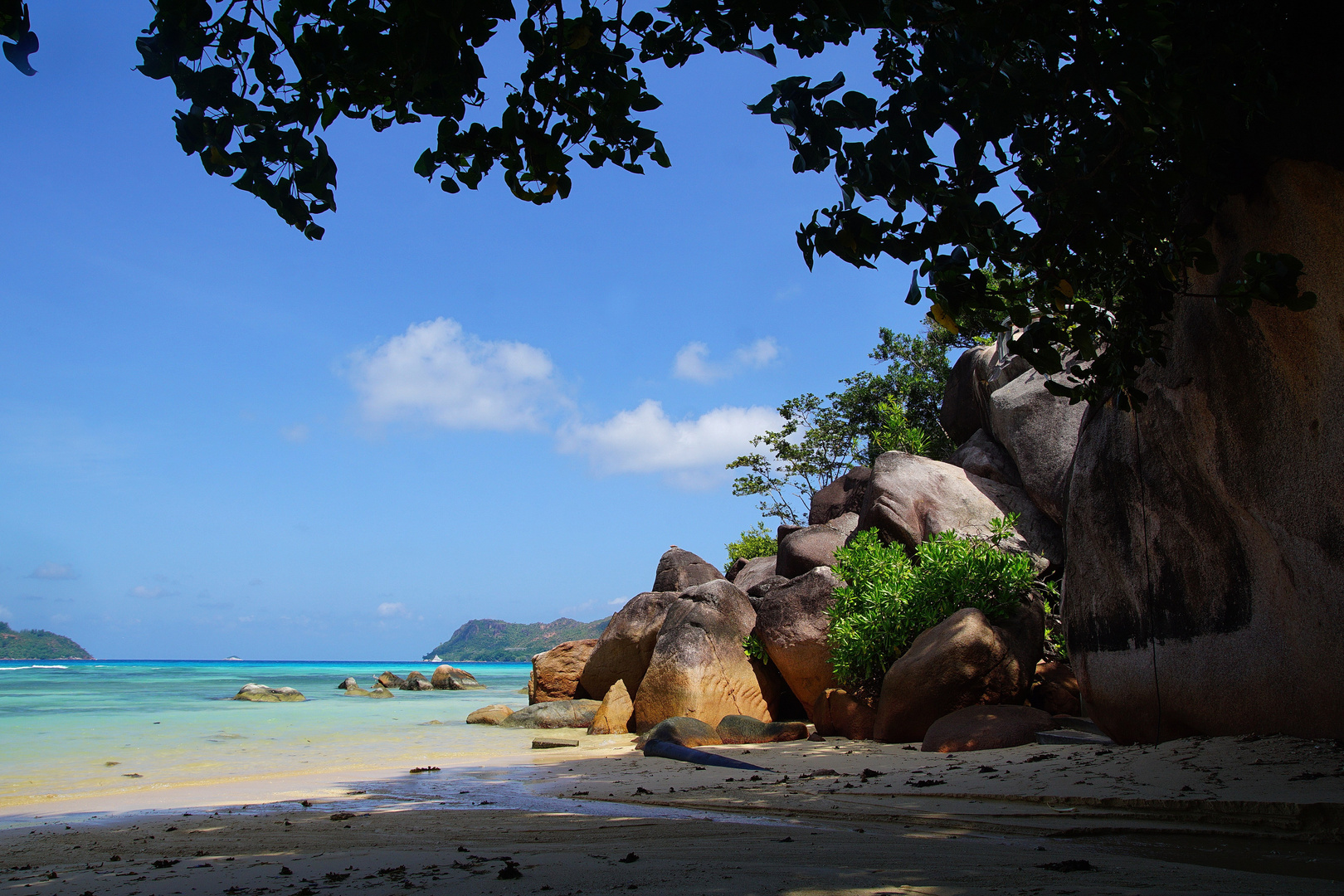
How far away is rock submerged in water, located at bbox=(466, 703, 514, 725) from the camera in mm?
16500

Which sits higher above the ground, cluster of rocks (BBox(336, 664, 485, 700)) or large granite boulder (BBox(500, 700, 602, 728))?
large granite boulder (BBox(500, 700, 602, 728))

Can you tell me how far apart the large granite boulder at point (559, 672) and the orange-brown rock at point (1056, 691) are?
→ 11.3 meters

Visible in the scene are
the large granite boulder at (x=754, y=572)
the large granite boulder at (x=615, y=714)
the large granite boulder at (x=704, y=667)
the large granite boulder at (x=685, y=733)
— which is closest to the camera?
the large granite boulder at (x=685, y=733)

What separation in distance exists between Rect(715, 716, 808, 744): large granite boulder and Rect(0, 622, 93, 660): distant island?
11002 centimetres

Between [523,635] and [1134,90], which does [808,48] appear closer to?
[1134,90]

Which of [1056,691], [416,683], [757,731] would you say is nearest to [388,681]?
[416,683]

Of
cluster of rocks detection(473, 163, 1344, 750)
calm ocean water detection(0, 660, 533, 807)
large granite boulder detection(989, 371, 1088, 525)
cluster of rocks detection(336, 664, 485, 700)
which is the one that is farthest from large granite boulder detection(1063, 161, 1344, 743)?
cluster of rocks detection(336, 664, 485, 700)

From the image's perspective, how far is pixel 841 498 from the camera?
57.5 ft

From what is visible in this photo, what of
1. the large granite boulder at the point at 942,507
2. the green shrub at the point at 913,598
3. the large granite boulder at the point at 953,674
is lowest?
the large granite boulder at the point at 953,674

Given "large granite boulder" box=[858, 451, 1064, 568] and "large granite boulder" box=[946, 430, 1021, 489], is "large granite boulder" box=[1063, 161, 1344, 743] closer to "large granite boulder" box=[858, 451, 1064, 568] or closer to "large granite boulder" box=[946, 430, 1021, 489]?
"large granite boulder" box=[858, 451, 1064, 568]

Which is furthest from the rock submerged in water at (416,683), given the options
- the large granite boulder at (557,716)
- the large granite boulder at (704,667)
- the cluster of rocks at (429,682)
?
the large granite boulder at (704,667)

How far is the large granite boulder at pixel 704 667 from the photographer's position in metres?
12.2

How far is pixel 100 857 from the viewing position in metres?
4.04

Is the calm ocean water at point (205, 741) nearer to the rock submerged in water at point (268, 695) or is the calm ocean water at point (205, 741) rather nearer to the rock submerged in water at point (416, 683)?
the rock submerged in water at point (268, 695)
